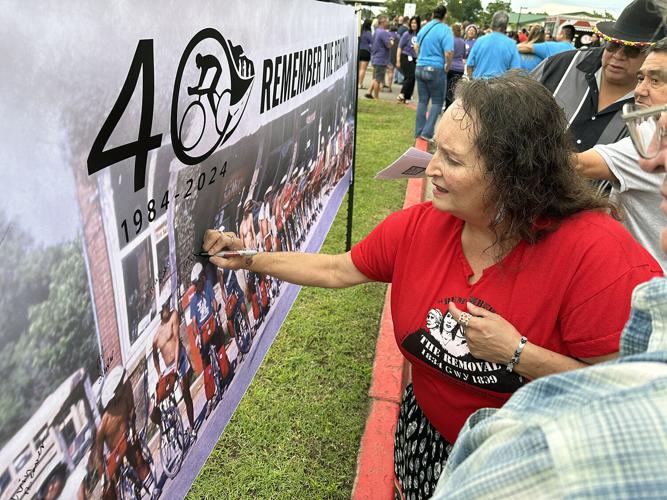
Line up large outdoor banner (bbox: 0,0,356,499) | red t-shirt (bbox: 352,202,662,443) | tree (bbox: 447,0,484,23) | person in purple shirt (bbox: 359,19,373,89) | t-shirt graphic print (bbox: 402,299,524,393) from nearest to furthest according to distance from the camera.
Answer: large outdoor banner (bbox: 0,0,356,499) < red t-shirt (bbox: 352,202,662,443) < t-shirt graphic print (bbox: 402,299,524,393) < person in purple shirt (bbox: 359,19,373,89) < tree (bbox: 447,0,484,23)

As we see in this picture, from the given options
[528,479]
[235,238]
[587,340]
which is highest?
[528,479]

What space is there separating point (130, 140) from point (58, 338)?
1.14ft

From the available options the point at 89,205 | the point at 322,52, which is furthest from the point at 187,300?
the point at 322,52

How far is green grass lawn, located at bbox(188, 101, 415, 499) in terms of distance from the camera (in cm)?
248

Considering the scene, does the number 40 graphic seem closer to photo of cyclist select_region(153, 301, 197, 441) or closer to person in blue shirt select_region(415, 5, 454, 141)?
photo of cyclist select_region(153, 301, 197, 441)

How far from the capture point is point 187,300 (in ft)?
4.41

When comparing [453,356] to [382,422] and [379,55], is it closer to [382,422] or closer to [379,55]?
[382,422]

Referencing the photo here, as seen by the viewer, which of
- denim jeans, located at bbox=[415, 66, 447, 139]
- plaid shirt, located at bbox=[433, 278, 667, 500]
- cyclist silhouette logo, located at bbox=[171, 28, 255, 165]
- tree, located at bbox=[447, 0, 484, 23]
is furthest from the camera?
tree, located at bbox=[447, 0, 484, 23]

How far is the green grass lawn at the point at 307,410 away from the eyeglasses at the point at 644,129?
193cm

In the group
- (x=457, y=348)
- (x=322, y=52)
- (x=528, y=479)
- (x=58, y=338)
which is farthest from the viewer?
(x=322, y=52)

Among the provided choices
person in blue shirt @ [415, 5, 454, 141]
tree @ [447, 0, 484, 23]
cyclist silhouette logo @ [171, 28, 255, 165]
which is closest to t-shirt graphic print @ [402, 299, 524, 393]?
cyclist silhouette logo @ [171, 28, 255, 165]

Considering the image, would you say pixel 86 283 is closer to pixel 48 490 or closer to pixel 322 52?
pixel 48 490

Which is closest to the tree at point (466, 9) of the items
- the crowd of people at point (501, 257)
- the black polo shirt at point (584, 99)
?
the black polo shirt at point (584, 99)

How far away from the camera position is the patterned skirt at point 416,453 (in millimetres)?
1696
